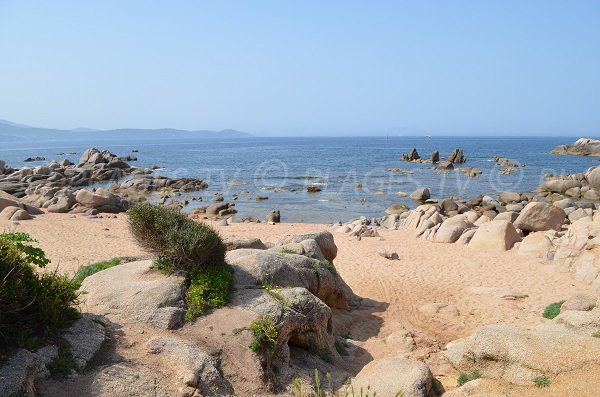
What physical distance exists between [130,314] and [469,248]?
53.5 ft

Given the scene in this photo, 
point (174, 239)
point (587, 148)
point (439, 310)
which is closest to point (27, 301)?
point (174, 239)

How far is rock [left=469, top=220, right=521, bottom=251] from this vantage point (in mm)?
21078

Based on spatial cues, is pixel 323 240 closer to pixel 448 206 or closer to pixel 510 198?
pixel 448 206

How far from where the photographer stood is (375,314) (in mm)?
14336

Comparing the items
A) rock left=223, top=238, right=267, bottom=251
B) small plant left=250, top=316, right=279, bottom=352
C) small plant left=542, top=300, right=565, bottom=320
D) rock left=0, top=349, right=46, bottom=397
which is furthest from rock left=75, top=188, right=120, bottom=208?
rock left=0, top=349, right=46, bottom=397

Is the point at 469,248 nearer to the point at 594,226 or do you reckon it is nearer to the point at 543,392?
the point at 594,226

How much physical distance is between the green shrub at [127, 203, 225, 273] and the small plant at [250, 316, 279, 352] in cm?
191

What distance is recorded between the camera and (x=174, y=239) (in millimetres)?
10141

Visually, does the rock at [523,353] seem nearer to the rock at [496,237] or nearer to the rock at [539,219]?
the rock at [496,237]

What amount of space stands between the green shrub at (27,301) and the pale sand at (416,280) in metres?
1.03

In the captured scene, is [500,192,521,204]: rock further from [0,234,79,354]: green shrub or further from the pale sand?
[0,234,79,354]: green shrub

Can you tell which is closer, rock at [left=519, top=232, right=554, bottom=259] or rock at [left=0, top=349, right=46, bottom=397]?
rock at [left=0, top=349, right=46, bottom=397]

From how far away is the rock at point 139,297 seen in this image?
9062mm

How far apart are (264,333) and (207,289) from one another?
1506 mm
